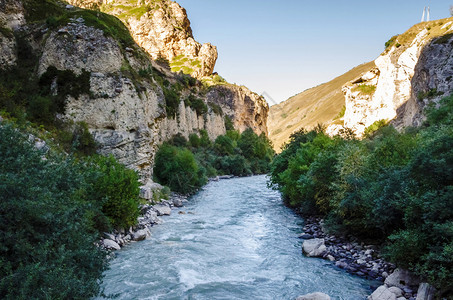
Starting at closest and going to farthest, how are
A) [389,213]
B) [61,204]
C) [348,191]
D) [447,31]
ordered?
[61,204], [389,213], [348,191], [447,31]

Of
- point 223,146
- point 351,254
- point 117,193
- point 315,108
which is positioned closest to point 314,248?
point 351,254

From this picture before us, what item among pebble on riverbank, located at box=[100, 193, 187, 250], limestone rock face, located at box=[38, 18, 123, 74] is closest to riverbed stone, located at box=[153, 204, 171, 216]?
pebble on riverbank, located at box=[100, 193, 187, 250]

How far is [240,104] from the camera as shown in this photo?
93.6 m

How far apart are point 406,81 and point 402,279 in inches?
1685

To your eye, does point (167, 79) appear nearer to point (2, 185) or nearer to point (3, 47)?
point (3, 47)

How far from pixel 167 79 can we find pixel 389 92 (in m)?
40.0

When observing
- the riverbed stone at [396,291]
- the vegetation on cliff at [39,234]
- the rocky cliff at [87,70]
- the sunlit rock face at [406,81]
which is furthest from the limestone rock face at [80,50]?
the sunlit rock face at [406,81]

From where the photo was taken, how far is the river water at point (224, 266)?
351 inches

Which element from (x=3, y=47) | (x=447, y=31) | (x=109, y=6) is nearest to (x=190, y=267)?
(x=3, y=47)

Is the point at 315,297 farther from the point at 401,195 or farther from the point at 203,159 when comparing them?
the point at 203,159

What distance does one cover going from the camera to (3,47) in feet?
61.6

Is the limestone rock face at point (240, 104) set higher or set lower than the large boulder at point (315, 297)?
higher

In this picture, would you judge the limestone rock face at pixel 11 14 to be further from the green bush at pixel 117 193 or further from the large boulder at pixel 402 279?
the large boulder at pixel 402 279

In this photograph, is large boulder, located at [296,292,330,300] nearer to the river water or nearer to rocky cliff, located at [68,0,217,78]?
the river water
